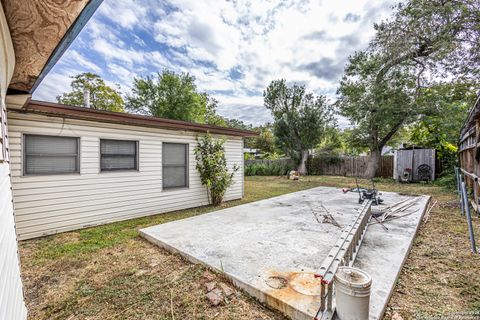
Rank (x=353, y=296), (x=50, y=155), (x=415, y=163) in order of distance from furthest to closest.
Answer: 1. (x=415, y=163)
2. (x=50, y=155)
3. (x=353, y=296)

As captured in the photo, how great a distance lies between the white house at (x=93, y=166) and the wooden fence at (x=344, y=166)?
445 inches

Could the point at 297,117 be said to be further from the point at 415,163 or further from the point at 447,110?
the point at 447,110

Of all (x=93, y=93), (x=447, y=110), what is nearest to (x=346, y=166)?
(x=447, y=110)

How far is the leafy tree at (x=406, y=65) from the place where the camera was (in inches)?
353

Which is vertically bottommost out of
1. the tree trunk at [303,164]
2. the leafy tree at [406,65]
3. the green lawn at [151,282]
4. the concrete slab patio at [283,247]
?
the green lawn at [151,282]

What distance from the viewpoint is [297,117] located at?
1430 cm

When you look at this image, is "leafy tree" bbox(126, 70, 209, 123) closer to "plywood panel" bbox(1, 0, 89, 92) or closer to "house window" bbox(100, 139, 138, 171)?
"house window" bbox(100, 139, 138, 171)

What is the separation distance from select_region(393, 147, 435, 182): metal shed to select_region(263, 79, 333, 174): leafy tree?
4.77m

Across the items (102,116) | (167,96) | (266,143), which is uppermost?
(167,96)

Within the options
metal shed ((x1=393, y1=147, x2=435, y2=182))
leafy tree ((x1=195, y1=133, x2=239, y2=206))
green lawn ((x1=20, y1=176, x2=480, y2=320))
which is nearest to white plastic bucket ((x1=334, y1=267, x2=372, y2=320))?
green lawn ((x1=20, y1=176, x2=480, y2=320))

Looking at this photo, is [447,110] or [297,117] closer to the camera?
[447,110]

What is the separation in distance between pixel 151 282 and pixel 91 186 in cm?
303

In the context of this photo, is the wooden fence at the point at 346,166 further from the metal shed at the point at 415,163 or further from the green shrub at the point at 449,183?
the green shrub at the point at 449,183

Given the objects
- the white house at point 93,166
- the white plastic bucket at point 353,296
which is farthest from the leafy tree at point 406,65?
the white plastic bucket at point 353,296
